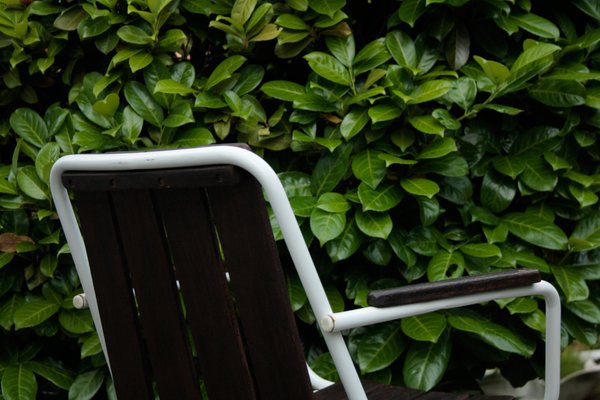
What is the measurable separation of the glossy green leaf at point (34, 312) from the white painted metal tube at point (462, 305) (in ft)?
4.39

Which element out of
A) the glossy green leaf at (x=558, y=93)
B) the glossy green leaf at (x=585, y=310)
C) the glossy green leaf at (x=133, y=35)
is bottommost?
the glossy green leaf at (x=585, y=310)

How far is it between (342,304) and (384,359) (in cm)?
20

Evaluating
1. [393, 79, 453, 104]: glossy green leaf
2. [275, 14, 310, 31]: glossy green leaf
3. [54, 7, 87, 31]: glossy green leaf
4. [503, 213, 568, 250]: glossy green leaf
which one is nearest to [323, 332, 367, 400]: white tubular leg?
[393, 79, 453, 104]: glossy green leaf

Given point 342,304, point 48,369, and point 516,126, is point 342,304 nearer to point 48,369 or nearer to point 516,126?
point 516,126

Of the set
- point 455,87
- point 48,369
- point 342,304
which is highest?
A: point 455,87

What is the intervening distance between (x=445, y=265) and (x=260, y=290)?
1.07m

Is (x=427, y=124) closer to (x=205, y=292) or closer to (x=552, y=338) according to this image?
(x=552, y=338)

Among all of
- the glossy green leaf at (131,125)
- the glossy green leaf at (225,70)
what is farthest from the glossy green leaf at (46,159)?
the glossy green leaf at (225,70)

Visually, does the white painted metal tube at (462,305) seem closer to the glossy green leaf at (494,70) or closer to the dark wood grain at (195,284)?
the dark wood grain at (195,284)

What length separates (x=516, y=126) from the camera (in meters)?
2.50

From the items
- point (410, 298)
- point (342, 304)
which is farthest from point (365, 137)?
point (410, 298)

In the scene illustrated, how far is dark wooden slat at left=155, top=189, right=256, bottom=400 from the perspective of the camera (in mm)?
1316

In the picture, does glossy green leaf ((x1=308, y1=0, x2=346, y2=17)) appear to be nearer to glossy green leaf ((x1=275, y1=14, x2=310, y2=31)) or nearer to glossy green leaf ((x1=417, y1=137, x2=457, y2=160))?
glossy green leaf ((x1=275, y1=14, x2=310, y2=31))

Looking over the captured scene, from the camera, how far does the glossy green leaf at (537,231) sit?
232 centimetres
